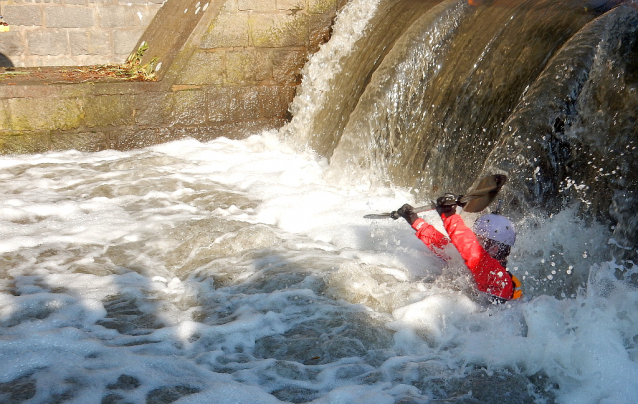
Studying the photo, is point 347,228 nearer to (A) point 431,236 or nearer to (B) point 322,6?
(A) point 431,236

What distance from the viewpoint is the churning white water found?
9.00ft

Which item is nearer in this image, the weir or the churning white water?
the churning white water

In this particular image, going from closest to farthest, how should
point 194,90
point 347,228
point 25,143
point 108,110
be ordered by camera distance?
point 347,228 → point 25,143 → point 108,110 → point 194,90

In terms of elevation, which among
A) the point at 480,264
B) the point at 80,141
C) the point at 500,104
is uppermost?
the point at 500,104

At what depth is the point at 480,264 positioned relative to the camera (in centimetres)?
336

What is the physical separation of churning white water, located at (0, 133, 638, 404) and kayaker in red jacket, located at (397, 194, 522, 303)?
12cm

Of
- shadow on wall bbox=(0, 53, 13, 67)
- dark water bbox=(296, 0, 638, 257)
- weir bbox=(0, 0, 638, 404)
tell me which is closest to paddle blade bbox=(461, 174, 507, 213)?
weir bbox=(0, 0, 638, 404)

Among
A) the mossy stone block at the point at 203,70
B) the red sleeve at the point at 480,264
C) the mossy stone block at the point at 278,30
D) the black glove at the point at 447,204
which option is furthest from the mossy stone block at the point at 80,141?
the red sleeve at the point at 480,264

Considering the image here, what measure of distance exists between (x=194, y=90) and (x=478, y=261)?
4.55 meters

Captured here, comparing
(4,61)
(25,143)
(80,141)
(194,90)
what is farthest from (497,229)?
(4,61)

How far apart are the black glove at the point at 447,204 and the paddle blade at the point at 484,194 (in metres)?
0.05

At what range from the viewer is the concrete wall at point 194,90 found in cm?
643

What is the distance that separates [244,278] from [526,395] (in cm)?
177

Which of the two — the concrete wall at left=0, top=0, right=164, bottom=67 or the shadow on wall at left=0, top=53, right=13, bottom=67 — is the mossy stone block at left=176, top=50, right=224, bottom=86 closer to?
the concrete wall at left=0, top=0, right=164, bottom=67
